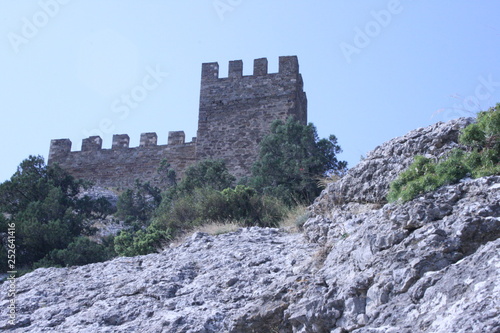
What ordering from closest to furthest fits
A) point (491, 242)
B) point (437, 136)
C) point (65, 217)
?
point (491, 242)
point (437, 136)
point (65, 217)

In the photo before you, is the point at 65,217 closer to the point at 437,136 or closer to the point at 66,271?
the point at 66,271

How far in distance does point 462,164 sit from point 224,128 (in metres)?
16.1

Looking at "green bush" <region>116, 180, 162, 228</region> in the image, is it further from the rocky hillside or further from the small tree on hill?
the rocky hillside

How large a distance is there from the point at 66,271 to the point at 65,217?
6642 mm

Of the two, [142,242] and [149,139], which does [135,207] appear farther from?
[142,242]

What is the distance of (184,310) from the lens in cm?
705

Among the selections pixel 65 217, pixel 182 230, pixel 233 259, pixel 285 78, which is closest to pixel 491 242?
pixel 233 259

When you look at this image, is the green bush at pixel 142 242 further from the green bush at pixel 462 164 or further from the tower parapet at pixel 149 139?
the tower parapet at pixel 149 139

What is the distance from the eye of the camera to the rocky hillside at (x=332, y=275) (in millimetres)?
5109

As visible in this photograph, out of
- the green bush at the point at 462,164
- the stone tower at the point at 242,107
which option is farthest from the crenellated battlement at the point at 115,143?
the green bush at the point at 462,164

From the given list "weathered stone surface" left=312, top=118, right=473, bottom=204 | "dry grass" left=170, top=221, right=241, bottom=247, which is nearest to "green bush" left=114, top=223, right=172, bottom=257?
"dry grass" left=170, top=221, right=241, bottom=247

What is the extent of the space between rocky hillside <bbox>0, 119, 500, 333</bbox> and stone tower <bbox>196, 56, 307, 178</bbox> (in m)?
12.1

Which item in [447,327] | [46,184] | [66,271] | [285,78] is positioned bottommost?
[447,327]

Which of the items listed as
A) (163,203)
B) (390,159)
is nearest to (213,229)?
(390,159)
